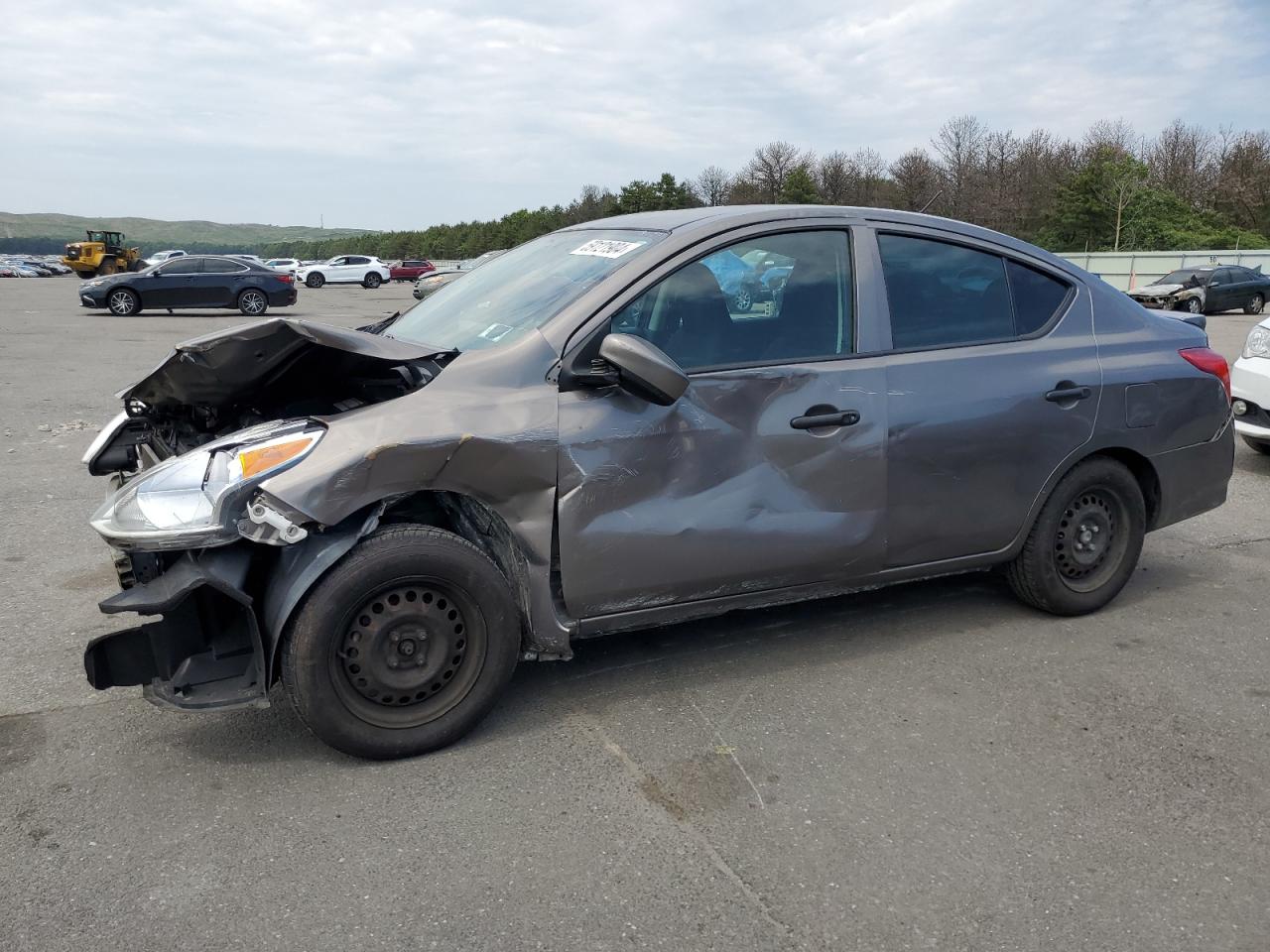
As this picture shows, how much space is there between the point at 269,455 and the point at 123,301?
84.8 ft

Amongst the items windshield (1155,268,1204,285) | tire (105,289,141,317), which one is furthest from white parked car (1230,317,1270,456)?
windshield (1155,268,1204,285)

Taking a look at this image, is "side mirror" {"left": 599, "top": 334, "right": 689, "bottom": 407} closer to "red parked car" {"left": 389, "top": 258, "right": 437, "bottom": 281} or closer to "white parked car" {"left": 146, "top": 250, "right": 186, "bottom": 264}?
"white parked car" {"left": 146, "top": 250, "right": 186, "bottom": 264}

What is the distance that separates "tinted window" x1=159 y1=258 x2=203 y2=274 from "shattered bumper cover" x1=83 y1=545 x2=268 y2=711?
82.7ft

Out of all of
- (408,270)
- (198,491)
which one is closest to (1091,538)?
(198,491)

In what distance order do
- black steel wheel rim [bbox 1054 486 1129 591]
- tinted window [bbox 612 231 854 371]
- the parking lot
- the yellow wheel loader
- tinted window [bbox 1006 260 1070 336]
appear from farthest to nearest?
the yellow wheel loader
black steel wheel rim [bbox 1054 486 1129 591]
tinted window [bbox 1006 260 1070 336]
tinted window [bbox 612 231 854 371]
the parking lot

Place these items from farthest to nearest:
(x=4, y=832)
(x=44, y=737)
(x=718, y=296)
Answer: (x=718, y=296), (x=44, y=737), (x=4, y=832)

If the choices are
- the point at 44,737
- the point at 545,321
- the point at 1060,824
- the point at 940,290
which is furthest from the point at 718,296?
the point at 44,737

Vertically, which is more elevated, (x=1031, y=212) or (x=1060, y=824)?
(x=1031, y=212)

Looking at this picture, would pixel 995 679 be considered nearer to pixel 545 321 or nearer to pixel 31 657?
pixel 545 321

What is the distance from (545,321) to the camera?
350 cm

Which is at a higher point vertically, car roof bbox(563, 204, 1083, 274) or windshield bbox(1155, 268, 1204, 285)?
windshield bbox(1155, 268, 1204, 285)

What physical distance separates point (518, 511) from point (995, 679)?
2006 millimetres

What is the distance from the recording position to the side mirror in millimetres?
3225

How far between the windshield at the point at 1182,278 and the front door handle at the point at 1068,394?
3023cm
